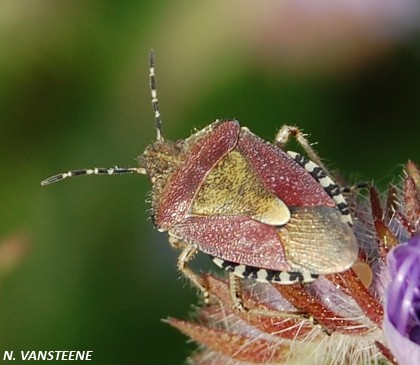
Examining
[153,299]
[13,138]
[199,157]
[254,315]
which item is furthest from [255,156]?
[13,138]

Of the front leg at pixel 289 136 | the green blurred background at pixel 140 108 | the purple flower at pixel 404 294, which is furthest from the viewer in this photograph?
the green blurred background at pixel 140 108

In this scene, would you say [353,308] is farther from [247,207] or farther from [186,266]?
[186,266]

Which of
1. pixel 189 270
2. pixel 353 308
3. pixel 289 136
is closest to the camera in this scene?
pixel 353 308

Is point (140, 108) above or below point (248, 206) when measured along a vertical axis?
above

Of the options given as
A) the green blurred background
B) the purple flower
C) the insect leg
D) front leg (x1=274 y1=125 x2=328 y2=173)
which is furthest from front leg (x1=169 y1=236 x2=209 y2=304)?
the green blurred background

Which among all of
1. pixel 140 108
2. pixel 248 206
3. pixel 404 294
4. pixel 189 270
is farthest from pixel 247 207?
pixel 140 108

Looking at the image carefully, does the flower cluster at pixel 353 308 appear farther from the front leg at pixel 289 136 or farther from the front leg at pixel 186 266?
the front leg at pixel 289 136

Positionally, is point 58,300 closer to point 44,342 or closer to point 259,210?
point 44,342

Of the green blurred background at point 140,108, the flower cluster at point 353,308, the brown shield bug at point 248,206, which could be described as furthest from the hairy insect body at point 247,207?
the green blurred background at point 140,108
